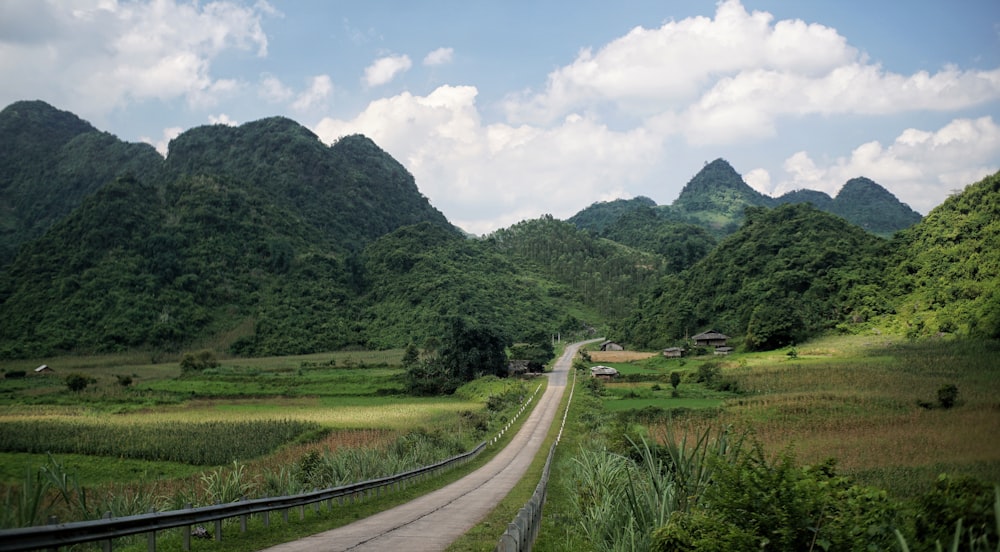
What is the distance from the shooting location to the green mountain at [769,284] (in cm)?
7425

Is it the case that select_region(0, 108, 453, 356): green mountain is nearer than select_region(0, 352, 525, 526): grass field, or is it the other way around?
select_region(0, 352, 525, 526): grass field

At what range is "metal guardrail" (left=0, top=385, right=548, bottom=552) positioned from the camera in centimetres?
657

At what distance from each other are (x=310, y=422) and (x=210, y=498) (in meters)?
30.1

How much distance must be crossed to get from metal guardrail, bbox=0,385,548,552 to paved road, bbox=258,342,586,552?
3.96 ft

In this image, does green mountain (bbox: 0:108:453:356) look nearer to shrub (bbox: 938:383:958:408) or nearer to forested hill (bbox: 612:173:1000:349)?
forested hill (bbox: 612:173:1000:349)

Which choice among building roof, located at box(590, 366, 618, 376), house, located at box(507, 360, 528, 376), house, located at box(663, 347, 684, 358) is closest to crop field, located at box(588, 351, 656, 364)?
house, located at box(663, 347, 684, 358)

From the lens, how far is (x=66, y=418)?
1759 inches

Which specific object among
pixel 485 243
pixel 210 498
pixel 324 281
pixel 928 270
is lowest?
pixel 210 498

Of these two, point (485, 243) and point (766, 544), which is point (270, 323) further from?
point (766, 544)

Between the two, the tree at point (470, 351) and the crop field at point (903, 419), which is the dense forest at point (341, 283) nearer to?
the tree at point (470, 351)

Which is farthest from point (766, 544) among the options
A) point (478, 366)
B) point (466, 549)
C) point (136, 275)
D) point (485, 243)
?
point (485, 243)

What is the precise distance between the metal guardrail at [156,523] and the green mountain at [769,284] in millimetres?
62549

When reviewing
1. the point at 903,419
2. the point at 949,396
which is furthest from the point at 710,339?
the point at 949,396

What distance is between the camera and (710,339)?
88.2 metres
